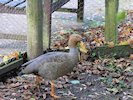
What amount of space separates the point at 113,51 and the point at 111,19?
0.37 metres

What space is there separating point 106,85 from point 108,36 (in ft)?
2.94

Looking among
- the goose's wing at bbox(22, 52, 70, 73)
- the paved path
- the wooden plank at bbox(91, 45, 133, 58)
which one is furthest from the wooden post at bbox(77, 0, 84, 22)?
the goose's wing at bbox(22, 52, 70, 73)

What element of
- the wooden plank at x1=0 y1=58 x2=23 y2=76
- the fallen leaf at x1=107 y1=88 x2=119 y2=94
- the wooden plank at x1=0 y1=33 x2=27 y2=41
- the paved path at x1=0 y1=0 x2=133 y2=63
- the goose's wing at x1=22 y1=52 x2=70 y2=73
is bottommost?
the fallen leaf at x1=107 y1=88 x2=119 y2=94

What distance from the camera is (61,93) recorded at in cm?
388

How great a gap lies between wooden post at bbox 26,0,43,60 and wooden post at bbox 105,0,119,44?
0.91 m

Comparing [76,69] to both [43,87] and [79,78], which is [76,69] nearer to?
[79,78]

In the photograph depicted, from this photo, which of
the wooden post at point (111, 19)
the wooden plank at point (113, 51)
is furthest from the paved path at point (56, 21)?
the wooden post at point (111, 19)

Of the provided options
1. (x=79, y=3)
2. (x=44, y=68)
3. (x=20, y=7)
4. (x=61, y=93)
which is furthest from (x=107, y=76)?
(x=79, y=3)

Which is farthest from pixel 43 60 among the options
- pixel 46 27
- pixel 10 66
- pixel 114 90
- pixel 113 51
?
pixel 113 51

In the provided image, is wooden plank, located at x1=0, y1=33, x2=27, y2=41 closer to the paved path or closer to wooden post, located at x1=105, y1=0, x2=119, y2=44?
the paved path

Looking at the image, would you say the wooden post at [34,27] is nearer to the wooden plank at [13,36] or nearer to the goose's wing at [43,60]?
the goose's wing at [43,60]

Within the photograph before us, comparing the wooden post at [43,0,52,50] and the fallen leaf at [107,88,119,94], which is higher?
the wooden post at [43,0,52,50]

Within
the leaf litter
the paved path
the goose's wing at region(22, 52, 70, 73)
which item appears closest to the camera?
the goose's wing at region(22, 52, 70, 73)

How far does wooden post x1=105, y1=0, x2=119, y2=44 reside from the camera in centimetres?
468
